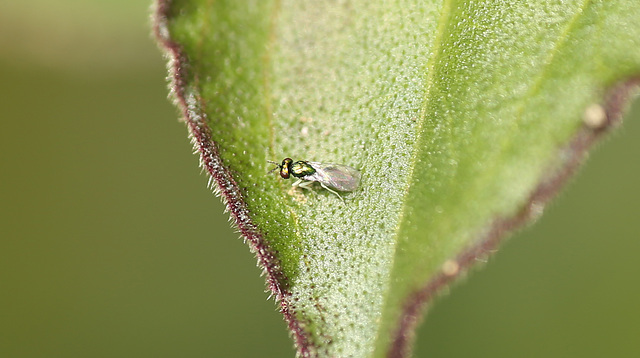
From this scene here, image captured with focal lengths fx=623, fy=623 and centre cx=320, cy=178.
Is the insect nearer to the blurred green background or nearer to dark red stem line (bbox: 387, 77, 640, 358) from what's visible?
dark red stem line (bbox: 387, 77, 640, 358)

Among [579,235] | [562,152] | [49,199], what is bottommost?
[579,235]

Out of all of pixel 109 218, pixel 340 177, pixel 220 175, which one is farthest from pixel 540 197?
pixel 109 218

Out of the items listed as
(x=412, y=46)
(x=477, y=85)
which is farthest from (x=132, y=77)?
(x=477, y=85)

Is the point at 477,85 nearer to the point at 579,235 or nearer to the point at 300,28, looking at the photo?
the point at 300,28

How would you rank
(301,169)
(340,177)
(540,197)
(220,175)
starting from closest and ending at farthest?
(540,197) → (220,175) → (340,177) → (301,169)

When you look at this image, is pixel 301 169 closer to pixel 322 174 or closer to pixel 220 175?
pixel 322 174
